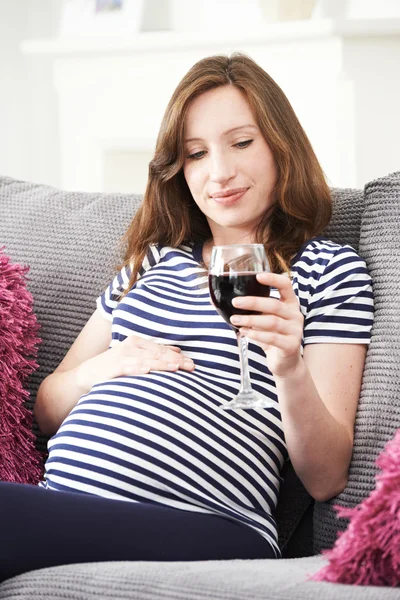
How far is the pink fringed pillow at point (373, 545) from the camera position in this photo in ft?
3.46

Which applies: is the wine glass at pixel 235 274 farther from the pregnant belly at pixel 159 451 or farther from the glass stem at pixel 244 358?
the pregnant belly at pixel 159 451

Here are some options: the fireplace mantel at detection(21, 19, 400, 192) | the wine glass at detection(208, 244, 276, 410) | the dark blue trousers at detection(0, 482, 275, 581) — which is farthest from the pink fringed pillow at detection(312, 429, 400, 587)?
the fireplace mantel at detection(21, 19, 400, 192)

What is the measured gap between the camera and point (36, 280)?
1.91m

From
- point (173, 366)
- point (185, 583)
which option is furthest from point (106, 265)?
point (185, 583)

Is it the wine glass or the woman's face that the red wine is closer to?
the wine glass

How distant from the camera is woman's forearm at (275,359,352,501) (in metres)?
1.30

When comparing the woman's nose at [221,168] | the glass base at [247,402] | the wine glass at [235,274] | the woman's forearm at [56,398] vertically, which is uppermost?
the woman's nose at [221,168]

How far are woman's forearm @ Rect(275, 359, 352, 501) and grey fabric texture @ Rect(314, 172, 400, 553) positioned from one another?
0.08 ft

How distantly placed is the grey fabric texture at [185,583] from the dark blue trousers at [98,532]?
53mm

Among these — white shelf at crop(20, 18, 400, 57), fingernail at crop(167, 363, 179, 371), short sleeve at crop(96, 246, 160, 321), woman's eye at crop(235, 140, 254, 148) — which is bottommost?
fingernail at crop(167, 363, 179, 371)

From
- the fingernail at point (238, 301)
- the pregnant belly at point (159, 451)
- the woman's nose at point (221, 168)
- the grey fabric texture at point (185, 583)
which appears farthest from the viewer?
the woman's nose at point (221, 168)

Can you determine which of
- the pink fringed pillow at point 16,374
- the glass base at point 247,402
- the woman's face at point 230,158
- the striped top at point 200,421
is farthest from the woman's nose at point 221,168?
the glass base at point 247,402

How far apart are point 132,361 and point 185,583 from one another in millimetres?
577

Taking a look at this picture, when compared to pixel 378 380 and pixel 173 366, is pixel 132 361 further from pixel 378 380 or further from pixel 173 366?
pixel 378 380
